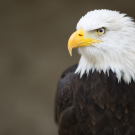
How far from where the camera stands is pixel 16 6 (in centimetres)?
384

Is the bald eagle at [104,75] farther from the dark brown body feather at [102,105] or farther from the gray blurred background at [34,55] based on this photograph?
the gray blurred background at [34,55]

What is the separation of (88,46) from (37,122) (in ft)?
9.47

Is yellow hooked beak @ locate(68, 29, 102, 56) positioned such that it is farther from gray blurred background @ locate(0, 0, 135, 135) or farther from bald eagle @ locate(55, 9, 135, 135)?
gray blurred background @ locate(0, 0, 135, 135)

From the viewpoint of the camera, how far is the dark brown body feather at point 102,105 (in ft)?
5.38

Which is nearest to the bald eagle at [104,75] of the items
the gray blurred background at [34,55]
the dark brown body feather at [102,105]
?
the dark brown body feather at [102,105]

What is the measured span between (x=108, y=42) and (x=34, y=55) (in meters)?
2.62

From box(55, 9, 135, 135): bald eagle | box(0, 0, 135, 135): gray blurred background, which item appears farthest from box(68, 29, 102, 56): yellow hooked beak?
box(0, 0, 135, 135): gray blurred background

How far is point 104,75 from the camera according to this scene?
1641mm

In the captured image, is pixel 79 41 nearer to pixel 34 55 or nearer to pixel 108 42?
pixel 108 42

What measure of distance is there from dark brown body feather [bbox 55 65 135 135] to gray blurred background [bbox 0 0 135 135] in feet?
7.40

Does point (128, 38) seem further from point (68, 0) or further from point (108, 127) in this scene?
point (68, 0)

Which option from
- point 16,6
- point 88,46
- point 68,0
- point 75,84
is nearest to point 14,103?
point 16,6

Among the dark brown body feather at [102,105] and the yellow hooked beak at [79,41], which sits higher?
the yellow hooked beak at [79,41]

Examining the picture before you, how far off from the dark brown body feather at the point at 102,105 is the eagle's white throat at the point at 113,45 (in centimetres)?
7
